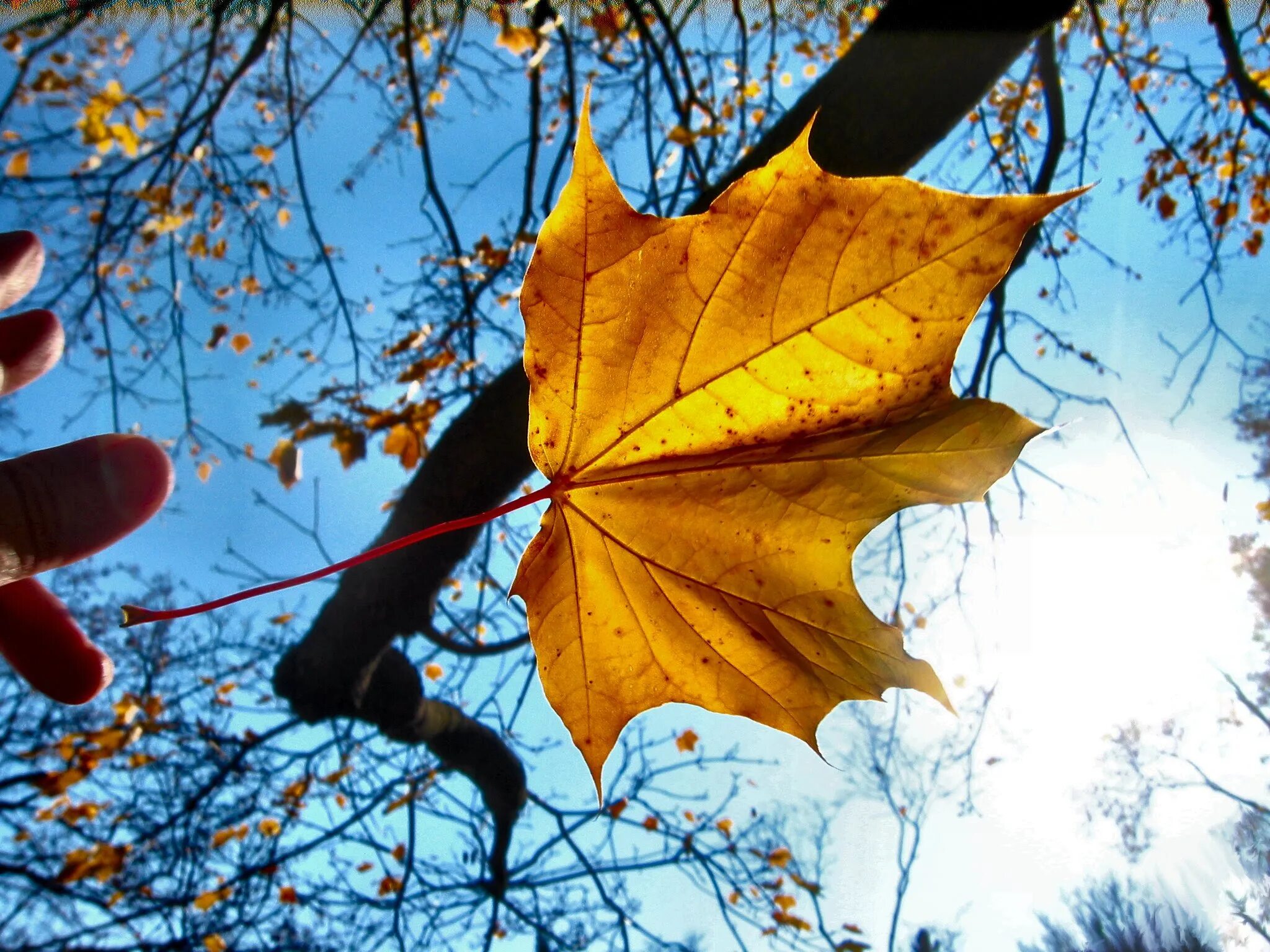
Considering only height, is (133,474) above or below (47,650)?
above

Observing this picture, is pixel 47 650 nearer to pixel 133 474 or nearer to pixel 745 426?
pixel 133 474

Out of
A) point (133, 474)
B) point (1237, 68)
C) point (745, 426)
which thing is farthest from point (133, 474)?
point (1237, 68)

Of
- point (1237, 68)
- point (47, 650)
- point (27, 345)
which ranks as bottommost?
point (47, 650)

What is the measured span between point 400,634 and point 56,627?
1384 mm

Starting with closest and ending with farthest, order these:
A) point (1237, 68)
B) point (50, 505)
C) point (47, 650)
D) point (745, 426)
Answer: point (745, 426), point (50, 505), point (47, 650), point (1237, 68)

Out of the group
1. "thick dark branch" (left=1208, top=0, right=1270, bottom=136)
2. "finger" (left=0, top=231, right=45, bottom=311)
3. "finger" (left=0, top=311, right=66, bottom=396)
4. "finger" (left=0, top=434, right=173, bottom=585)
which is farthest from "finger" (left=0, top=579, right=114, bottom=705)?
"thick dark branch" (left=1208, top=0, right=1270, bottom=136)

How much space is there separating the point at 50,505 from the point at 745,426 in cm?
86

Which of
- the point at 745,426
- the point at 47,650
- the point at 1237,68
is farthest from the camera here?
the point at 1237,68

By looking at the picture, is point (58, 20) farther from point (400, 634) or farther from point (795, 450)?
point (795, 450)

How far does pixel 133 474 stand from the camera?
0.85m

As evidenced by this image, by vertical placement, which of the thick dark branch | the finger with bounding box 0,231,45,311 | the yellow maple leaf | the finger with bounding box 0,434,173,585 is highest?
the thick dark branch

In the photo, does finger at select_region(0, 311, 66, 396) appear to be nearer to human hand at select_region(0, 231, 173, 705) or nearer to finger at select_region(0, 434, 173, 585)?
human hand at select_region(0, 231, 173, 705)

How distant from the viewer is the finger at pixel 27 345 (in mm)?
Answer: 868

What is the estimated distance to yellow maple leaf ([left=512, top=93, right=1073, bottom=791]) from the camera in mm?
535
